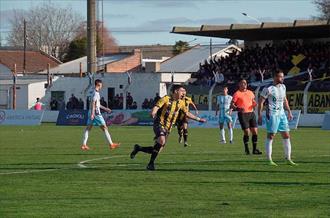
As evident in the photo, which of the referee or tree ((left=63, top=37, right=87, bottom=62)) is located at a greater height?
tree ((left=63, top=37, right=87, bottom=62))

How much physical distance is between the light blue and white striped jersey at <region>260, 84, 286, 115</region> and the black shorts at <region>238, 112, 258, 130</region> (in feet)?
14.3

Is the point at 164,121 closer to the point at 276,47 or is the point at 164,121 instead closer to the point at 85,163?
the point at 85,163

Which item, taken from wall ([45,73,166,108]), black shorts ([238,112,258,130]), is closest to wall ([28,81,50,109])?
wall ([45,73,166,108])

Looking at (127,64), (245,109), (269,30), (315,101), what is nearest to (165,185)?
(245,109)

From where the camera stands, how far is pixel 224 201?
12305 mm

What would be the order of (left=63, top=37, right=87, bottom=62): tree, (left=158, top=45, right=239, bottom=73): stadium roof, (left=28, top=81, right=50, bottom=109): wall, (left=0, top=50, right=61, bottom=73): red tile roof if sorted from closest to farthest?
(left=28, top=81, right=50, bottom=109): wall < (left=158, top=45, right=239, bottom=73): stadium roof < (left=0, top=50, right=61, bottom=73): red tile roof < (left=63, top=37, right=87, bottom=62): tree

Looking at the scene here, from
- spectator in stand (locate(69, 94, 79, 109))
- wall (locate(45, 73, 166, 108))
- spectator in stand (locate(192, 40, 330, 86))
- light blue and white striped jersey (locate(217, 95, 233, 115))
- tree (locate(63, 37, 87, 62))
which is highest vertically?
tree (locate(63, 37, 87, 62))

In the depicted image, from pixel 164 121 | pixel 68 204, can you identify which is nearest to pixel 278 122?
Result: pixel 164 121

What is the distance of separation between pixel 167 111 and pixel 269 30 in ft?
139

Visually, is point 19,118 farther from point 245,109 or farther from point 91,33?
point 245,109

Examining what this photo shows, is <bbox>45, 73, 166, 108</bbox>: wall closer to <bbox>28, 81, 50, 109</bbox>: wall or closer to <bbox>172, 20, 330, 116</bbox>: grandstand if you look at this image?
<bbox>172, 20, 330, 116</bbox>: grandstand

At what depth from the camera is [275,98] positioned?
19.3 metres

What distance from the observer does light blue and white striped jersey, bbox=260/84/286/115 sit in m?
19.2

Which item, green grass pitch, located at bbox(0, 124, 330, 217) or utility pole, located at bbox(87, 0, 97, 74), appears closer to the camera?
green grass pitch, located at bbox(0, 124, 330, 217)
